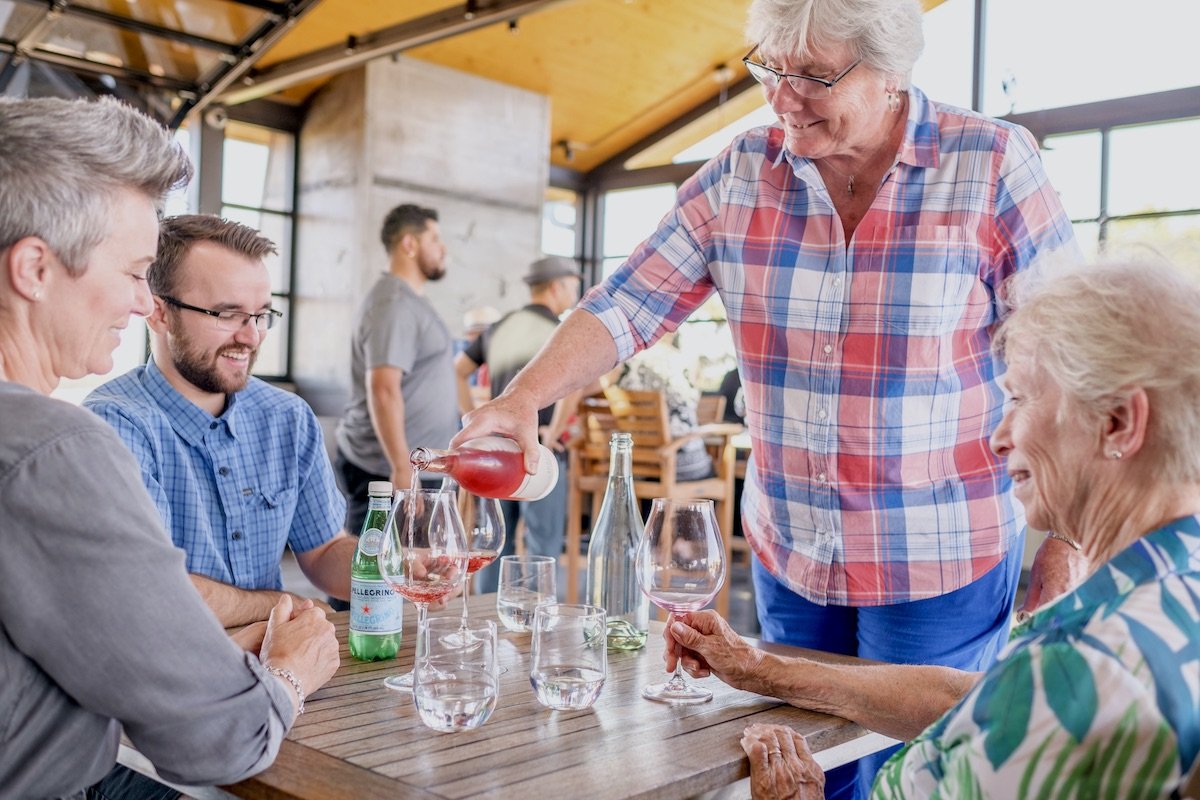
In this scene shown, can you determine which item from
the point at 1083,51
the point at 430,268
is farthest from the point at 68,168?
the point at 1083,51

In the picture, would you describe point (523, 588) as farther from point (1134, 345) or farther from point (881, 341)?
point (1134, 345)

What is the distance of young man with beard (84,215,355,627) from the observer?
74.4 inches

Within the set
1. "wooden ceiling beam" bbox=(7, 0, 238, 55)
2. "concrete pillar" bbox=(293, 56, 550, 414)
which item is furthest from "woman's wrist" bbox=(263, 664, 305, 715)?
"concrete pillar" bbox=(293, 56, 550, 414)

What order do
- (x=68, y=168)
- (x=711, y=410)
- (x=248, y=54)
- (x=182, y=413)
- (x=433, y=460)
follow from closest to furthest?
(x=68, y=168), (x=433, y=460), (x=182, y=413), (x=248, y=54), (x=711, y=410)

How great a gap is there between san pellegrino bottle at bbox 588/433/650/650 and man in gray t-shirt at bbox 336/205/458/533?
7.51ft

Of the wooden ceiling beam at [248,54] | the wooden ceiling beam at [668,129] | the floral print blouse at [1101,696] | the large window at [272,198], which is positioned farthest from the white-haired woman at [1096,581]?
the wooden ceiling beam at [668,129]

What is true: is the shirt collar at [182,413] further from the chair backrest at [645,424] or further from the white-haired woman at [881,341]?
the chair backrest at [645,424]

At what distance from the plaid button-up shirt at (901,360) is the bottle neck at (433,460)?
0.57 metres

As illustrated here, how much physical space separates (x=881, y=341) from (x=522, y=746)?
0.94 metres

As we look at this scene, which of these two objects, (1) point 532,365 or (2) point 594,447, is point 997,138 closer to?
(1) point 532,365

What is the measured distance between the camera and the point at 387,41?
268 inches

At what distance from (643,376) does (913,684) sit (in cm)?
428

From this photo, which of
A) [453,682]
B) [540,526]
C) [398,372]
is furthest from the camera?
[540,526]

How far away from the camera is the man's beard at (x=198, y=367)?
1985 mm
